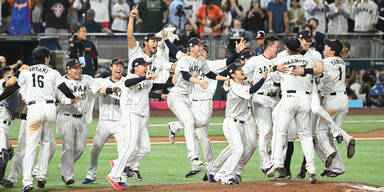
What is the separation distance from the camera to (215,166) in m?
10.4

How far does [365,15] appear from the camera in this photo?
22.0 metres

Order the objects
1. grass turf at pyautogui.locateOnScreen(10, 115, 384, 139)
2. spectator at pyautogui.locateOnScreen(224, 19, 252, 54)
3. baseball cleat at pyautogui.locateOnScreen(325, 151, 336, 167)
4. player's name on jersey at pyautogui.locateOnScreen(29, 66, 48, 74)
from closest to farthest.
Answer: player's name on jersey at pyautogui.locateOnScreen(29, 66, 48, 74), baseball cleat at pyautogui.locateOnScreen(325, 151, 336, 167), grass turf at pyautogui.locateOnScreen(10, 115, 384, 139), spectator at pyautogui.locateOnScreen(224, 19, 252, 54)

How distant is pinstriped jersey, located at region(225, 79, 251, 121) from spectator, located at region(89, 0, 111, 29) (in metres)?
11.5

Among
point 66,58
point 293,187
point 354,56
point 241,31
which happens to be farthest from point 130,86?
point 354,56

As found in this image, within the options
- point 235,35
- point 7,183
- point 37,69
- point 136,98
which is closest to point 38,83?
point 37,69

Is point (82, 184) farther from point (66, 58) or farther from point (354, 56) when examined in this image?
point (354, 56)

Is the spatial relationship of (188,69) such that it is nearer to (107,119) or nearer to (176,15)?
(107,119)

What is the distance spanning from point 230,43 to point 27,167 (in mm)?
10463

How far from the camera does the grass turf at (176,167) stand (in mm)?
10664

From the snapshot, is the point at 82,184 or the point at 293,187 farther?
the point at 82,184

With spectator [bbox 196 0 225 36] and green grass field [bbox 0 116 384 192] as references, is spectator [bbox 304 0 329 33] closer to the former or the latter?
spectator [bbox 196 0 225 36]

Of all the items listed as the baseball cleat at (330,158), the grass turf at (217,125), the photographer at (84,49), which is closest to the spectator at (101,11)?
the grass turf at (217,125)

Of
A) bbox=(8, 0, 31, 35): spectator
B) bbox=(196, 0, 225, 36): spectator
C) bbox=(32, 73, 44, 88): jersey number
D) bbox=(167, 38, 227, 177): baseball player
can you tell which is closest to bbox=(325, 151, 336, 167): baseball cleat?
bbox=(167, 38, 227, 177): baseball player

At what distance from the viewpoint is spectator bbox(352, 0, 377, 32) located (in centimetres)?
2177
